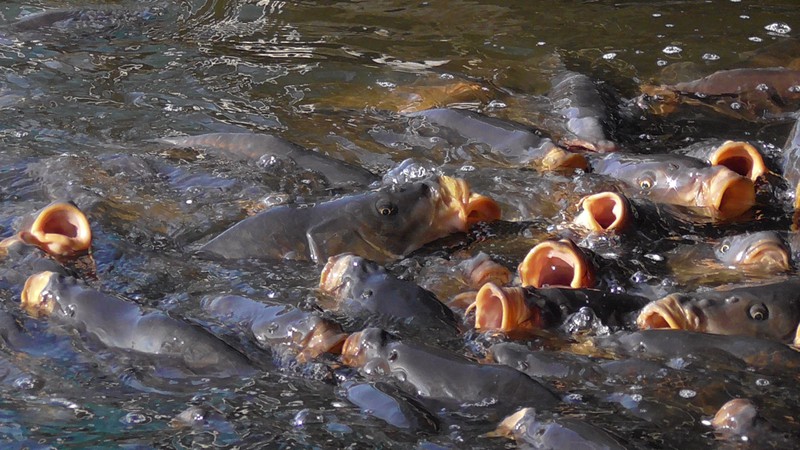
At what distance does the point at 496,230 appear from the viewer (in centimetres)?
545

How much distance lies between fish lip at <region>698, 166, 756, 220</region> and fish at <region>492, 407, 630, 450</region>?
2.31m

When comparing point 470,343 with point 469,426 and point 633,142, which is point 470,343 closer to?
point 469,426

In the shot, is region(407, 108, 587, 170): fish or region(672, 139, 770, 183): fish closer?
region(672, 139, 770, 183): fish

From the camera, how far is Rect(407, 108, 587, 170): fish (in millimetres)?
5910

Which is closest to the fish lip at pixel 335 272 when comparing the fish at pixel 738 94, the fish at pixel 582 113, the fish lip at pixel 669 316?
the fish lip at pixel 669 316

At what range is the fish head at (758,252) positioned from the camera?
4785 millimetres

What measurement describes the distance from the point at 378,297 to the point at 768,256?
178cm

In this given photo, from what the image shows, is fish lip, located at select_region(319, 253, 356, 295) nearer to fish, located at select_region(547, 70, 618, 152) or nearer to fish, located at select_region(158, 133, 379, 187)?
fish, located at select_region(158, 133, 379, 187)

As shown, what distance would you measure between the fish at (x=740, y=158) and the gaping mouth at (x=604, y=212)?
0.88 m

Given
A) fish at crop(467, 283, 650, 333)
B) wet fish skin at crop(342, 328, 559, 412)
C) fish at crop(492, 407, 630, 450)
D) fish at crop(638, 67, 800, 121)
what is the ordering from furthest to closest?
fish at crop(638, 67, 800, 121)
fish at crop(467, 283, 650, 333)
wet fish skin at crop(342, 328, 559, 412)
fish at crop(492, 407, 630, 450)

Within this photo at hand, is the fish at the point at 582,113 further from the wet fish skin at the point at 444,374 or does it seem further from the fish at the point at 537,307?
the wet fish skin at the point at 444,374

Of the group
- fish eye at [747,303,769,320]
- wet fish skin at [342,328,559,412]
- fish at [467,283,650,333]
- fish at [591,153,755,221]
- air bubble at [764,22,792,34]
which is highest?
wet fish skin at [342,328,559,412]

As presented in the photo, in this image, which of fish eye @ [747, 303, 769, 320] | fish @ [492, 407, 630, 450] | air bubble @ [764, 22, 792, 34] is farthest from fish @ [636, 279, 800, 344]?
air bubble @ [764, 22, 792, 34]

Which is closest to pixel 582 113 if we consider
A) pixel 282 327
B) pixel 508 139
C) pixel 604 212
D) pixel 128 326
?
pixel 508 139
